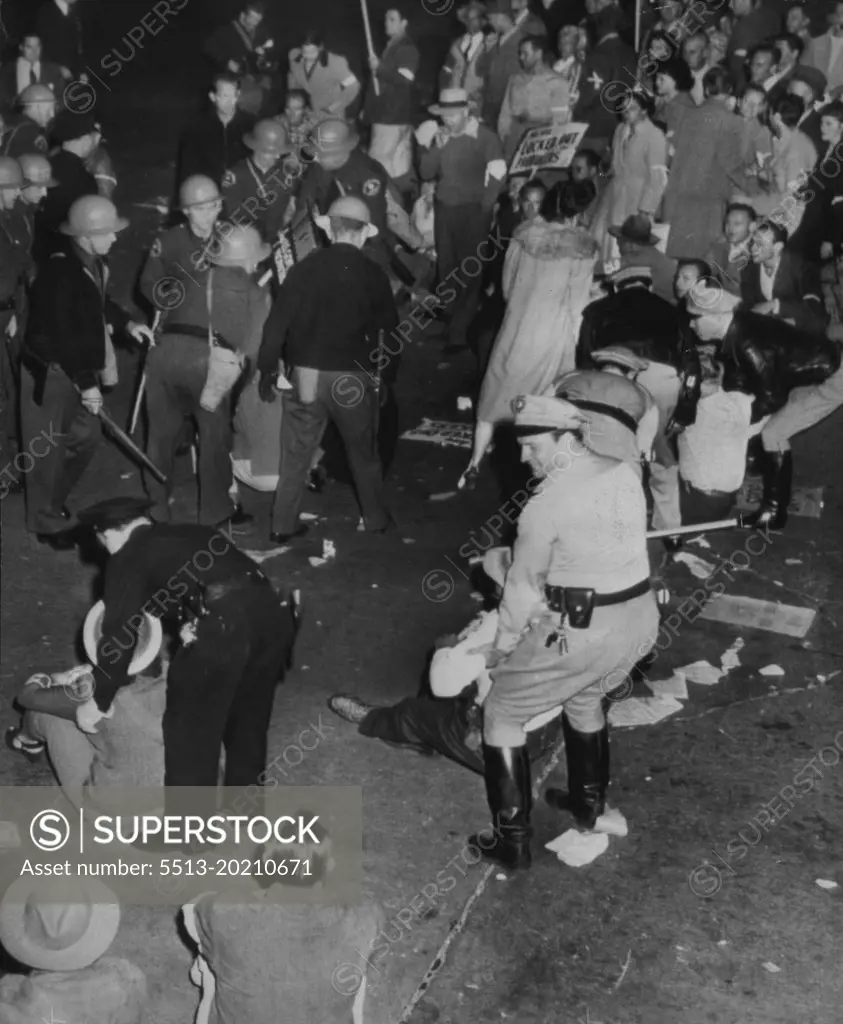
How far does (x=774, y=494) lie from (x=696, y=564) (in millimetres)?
833

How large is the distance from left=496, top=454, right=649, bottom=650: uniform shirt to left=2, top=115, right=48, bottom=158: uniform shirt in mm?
7382

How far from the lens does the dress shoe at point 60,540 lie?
8625 mm

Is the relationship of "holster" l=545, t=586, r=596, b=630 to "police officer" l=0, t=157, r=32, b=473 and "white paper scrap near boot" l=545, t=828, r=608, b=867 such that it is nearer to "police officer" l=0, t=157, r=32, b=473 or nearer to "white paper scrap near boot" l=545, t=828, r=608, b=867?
"white paper scrap near boot" l=545, t=828, r=608, b=867

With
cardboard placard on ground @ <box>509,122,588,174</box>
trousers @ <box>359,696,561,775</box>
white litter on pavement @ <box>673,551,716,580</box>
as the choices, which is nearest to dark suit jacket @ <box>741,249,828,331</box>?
white litter on pavement @ <box>673,551,716,580</box>

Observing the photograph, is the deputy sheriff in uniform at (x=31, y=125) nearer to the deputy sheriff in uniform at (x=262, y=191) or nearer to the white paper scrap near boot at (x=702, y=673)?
the deputy sheriff in uniform at (x=262, y=191)

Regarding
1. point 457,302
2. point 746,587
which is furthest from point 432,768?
point 457,302

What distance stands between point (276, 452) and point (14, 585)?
1.88 meters

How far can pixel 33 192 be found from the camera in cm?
942

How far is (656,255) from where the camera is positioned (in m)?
9.34

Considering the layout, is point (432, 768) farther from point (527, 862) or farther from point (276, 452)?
point (276, 452)

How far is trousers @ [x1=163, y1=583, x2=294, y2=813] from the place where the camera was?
211 inches

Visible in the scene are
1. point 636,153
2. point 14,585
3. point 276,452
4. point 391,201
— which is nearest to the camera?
point 14,585

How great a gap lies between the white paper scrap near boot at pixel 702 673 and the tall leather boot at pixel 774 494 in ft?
5.45

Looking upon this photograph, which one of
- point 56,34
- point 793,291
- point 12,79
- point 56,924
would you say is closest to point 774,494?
point 793,291
